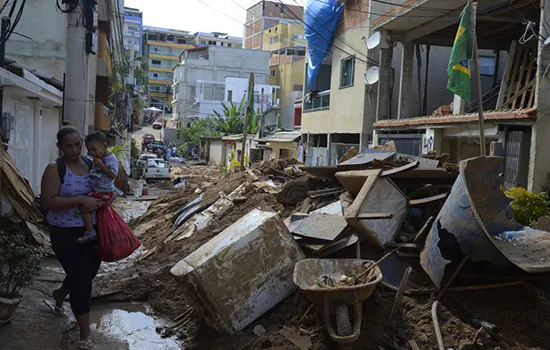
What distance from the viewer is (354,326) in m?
4.58

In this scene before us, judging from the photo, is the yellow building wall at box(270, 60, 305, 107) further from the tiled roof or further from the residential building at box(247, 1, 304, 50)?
the tiled roof

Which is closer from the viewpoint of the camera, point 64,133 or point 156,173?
point 64,133

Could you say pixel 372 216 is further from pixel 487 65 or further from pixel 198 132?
pixel 198 132

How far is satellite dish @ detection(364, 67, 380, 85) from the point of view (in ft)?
57.1

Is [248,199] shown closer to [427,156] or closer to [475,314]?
[427,156]

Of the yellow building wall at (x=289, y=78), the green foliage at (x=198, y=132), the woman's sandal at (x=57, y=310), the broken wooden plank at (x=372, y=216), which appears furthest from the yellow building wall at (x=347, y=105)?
the yellow building wall at (x=289, y=78)

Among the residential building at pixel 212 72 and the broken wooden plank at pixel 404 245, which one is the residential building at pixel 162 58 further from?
the broken wooden plank at pixel 404 245

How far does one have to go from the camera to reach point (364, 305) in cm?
511

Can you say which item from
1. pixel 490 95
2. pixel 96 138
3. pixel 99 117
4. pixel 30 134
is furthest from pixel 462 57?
pixel 99 117

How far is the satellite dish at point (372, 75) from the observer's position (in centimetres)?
1740

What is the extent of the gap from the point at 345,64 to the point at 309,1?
3.68 metres

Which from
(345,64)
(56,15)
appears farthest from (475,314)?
(345,64)

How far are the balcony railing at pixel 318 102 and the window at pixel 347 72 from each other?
161 centimetres

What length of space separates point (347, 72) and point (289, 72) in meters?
32.3
